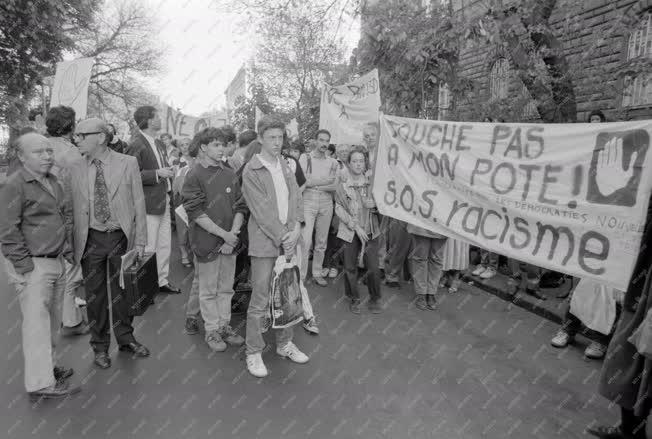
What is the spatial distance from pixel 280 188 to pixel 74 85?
489cm

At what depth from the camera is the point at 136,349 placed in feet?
14.1

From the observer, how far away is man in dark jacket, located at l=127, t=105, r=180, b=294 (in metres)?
5.51

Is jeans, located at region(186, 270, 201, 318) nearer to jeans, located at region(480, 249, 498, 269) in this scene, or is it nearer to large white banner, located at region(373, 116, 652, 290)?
large white banner, located at region(373, 116, 652, 290)

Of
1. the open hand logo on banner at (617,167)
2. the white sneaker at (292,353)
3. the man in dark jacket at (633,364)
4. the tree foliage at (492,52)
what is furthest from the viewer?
the tree foliage at (492,52)

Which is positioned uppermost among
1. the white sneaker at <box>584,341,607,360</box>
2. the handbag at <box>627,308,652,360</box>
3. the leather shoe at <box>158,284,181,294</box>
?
the handbag at <box>627,308,652,360</box>

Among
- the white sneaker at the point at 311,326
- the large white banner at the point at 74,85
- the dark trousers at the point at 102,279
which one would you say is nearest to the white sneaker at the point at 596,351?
the white sneaker at the point at 311,326

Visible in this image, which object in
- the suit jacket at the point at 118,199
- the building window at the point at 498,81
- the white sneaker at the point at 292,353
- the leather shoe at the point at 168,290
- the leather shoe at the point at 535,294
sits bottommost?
the leather shoe at the point at 168,290

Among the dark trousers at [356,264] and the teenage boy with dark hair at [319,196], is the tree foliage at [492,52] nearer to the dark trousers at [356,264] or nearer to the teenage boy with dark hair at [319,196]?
the teenage boy with dark hair at [319,196]

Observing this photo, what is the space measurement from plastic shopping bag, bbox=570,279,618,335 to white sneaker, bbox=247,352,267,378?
2863 millimetres

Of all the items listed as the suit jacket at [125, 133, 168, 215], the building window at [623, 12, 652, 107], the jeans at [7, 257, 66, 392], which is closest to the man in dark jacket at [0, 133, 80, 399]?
the jeans at [7, 257, 66, 392]

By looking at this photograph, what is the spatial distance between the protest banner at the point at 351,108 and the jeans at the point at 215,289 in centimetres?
382

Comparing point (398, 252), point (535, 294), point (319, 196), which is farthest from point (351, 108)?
point (535, 294)

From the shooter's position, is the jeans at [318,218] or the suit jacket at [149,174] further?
the jeans at [318,218]

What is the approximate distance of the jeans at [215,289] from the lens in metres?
4.50
